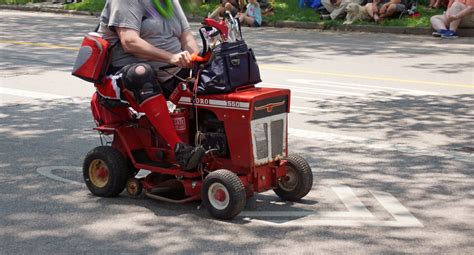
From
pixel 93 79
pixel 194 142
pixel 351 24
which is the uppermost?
pixel 93 79

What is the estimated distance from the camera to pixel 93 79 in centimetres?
663

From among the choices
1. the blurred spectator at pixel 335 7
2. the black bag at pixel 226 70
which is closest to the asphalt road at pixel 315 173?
the black bag at pixel 226 70

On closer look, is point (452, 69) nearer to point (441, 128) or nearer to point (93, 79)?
point (441, 128)

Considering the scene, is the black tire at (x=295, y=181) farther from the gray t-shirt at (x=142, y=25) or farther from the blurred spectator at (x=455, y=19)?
the blurred spectator at (x=455, y=19)

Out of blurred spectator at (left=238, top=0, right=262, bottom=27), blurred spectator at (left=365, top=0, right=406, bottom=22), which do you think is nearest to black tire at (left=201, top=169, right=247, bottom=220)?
blurred spectator at (left=365, top=0, right=406, bottom=22)

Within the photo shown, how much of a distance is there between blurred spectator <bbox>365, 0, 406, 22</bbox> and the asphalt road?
628cm

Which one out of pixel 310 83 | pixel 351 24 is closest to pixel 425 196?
pixel 310 83

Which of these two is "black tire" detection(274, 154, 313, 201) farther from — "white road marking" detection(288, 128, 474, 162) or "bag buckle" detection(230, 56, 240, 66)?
"white road marking" detection(288, 128, 474, 162)

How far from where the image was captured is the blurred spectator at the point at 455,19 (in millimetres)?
19047

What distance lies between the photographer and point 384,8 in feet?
69.6

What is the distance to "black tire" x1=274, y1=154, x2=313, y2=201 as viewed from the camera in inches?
258

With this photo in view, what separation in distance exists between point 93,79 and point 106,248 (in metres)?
1.47

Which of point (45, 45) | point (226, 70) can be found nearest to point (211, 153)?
point (226, 70)

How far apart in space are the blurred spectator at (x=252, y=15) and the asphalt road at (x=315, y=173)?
7.66m
